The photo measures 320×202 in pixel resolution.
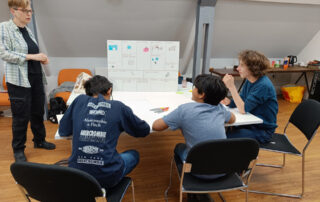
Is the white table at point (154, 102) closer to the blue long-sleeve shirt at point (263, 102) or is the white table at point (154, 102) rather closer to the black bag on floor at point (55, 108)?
the blue long-sleeve shirt at point (263, 102)

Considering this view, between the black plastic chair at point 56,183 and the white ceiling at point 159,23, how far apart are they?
2.68 meters

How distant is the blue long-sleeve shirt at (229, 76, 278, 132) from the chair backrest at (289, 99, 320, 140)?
0.76 ft

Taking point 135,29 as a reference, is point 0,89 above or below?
below

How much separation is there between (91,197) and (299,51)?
16.5ft

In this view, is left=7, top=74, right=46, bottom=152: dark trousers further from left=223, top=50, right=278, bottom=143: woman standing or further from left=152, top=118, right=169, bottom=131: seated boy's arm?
left=223, top=50, right=278, bottom=143: woman standing

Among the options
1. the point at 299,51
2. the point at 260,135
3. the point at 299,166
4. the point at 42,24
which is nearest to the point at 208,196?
the point at 260,135

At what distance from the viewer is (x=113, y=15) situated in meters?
3.30

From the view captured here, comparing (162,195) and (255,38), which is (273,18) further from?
(162,195)

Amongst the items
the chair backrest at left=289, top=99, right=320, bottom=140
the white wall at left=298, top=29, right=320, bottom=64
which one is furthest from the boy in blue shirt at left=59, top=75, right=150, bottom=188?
the white wall at left=298, top=29, right=320, bottom=64

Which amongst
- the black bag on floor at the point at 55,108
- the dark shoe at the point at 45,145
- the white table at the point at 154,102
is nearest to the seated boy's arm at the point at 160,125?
the white table at the point at 154,102

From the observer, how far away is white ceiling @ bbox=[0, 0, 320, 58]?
3.19 m

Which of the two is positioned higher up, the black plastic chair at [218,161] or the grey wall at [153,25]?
the grey wall at [153,25]

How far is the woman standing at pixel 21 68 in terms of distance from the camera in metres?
1.95

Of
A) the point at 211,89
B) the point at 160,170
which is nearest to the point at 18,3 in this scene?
the point at 211,89
